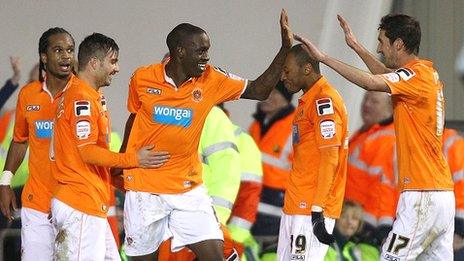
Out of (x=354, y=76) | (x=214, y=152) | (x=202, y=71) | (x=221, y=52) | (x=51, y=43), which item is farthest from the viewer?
(x=221, y=52)

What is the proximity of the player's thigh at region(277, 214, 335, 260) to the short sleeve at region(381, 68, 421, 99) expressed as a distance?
0.83m

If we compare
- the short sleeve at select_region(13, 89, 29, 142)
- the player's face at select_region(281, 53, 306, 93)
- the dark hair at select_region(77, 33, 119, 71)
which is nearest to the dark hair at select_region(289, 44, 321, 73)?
the player's face at select_region(281, 53, 306, 93)

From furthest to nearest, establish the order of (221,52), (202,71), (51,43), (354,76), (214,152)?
(221,52) → (214,152) → (51,43) → (202,71) → (354,76)

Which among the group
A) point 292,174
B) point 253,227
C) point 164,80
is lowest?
point 253,227

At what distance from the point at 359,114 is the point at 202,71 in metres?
2.40

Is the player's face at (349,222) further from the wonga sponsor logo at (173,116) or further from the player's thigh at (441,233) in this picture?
the wonga sponsor logo at (173,116)

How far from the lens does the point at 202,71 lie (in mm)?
6965

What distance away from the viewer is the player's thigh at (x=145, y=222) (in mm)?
7047

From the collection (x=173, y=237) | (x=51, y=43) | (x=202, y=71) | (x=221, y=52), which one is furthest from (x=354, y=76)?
(x=221, y=52)

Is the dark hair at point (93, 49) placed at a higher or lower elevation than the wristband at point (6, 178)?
higher

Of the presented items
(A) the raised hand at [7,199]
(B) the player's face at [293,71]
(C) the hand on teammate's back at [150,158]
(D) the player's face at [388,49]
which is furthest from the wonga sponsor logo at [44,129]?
(D) the player's face at [388,49]

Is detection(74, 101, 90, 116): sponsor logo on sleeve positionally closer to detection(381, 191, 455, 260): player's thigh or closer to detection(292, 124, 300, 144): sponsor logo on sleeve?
detection(292, 124, 300, 144): sponsor logo on sleeve

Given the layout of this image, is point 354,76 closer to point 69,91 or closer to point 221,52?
point 69,91

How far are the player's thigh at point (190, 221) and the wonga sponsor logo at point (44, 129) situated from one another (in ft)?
2.63
